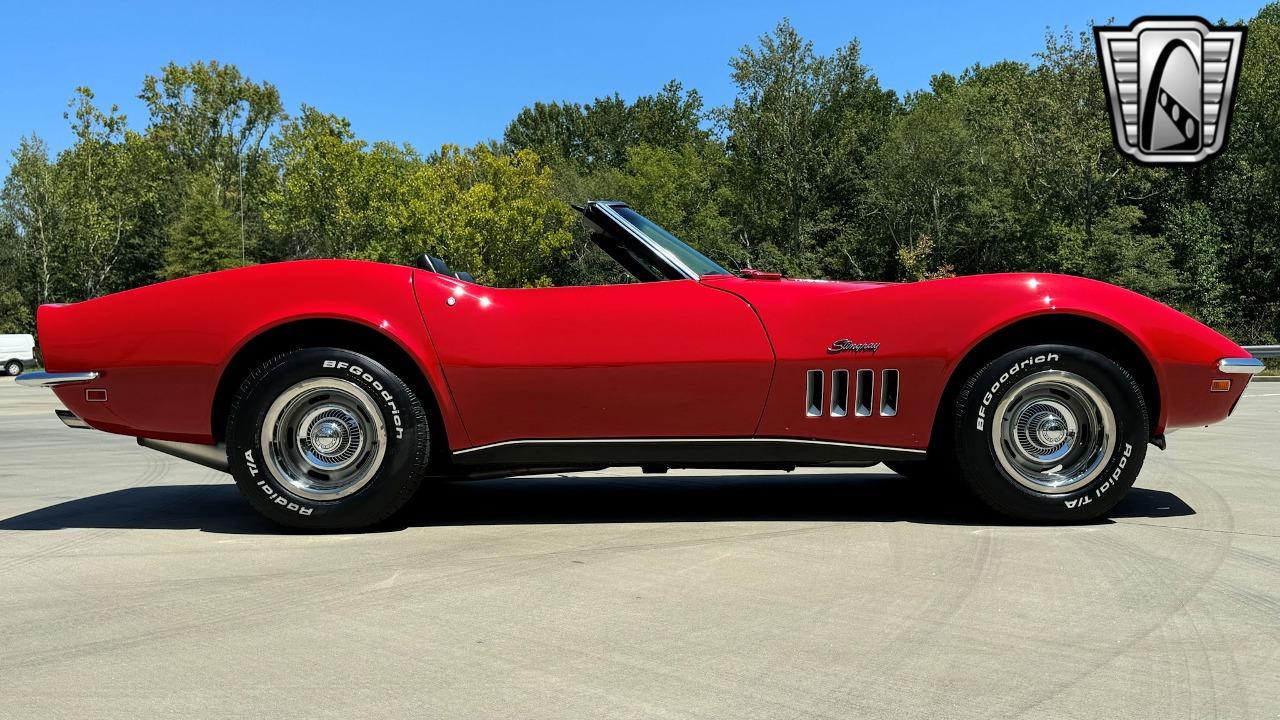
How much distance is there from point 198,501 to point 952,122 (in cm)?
4727

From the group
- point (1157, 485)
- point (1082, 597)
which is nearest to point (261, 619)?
point (1082, 597)

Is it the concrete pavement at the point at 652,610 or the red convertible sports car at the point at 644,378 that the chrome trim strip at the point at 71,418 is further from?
the concrete pavement at the point at 652,610

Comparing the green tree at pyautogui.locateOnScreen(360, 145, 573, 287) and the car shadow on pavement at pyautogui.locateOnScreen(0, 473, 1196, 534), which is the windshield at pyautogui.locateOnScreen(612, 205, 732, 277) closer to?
the car shadow on pavement at pyautogui.locateOnScreen(0, 473, 1196, 534)

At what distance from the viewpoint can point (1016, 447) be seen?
4.44 m

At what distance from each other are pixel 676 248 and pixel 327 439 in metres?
1.71

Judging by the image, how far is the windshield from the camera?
4641 mm

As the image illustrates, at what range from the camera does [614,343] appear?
4.36 metres

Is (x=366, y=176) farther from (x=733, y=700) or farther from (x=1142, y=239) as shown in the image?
A: (x=733, y=700)

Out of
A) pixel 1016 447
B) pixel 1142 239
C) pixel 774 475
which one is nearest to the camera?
pixel 1016 447

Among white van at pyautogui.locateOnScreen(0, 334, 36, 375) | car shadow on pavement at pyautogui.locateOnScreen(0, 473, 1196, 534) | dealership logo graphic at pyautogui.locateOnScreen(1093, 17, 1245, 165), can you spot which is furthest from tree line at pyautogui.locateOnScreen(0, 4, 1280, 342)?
car shadow on pavement at pyautogui.locateOnScreen(0, 473, 1196, 534)

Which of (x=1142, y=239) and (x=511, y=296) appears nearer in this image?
(x=511, y=296)

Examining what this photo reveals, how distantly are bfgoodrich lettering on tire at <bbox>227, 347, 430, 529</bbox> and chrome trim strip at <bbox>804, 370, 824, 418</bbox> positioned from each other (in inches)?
62.0

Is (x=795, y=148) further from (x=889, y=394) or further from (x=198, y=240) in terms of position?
(x=889, y=394)

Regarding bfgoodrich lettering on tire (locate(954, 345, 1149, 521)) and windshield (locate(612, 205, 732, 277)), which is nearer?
bfgoodrich lettering on tire (locate(954, 345, 1149, 521))
